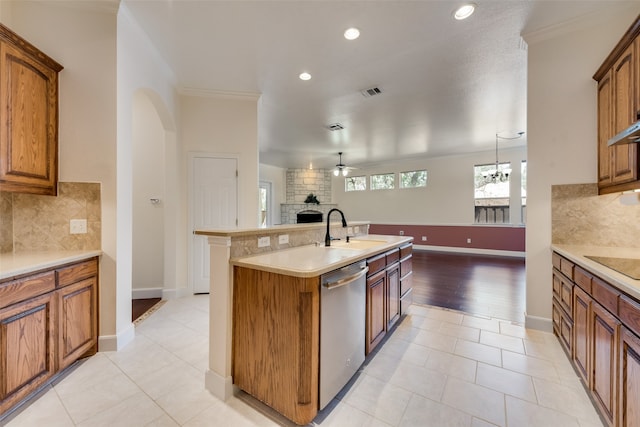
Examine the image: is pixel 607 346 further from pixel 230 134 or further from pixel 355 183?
pixel 355 183

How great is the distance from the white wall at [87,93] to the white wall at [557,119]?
12.3 feet

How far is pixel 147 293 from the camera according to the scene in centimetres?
348

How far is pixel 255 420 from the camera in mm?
1460

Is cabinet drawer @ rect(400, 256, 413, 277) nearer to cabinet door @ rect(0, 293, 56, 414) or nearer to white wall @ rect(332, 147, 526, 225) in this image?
cabinet door @ rect(0, 293, 56, 414)

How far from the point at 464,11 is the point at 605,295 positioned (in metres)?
2.20

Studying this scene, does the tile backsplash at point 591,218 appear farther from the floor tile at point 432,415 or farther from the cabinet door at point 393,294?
the floor tile at point 432,415

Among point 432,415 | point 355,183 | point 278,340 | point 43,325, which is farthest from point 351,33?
point 355,183

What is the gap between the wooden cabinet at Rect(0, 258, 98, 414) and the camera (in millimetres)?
1431

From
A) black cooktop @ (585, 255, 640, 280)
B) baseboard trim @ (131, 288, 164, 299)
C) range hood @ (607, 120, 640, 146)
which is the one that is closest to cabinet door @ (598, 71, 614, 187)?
range hood @ (607, 120, 640, 146)

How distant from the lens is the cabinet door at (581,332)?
5.18 ft

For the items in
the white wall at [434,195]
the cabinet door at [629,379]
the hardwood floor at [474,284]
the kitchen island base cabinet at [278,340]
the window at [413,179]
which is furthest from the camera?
the window at [413,179]

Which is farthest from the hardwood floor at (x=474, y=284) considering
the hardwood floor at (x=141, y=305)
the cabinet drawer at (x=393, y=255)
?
the hardwood floor at (x=141, y=305)

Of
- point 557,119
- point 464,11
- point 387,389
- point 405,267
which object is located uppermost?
point 464,11

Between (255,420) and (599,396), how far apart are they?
6.22 feet
